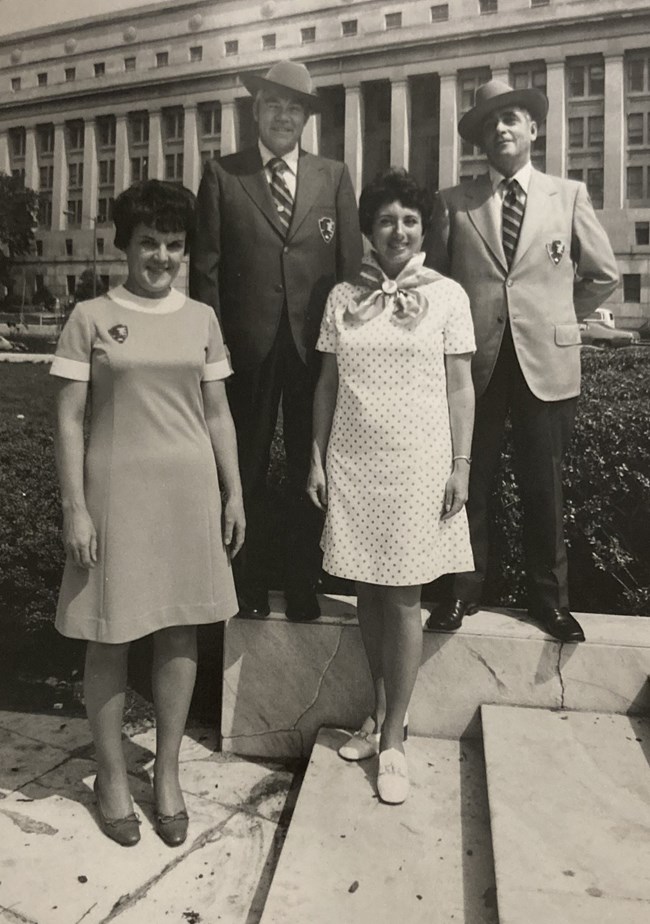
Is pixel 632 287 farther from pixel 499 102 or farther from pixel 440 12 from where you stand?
pixel 440 12

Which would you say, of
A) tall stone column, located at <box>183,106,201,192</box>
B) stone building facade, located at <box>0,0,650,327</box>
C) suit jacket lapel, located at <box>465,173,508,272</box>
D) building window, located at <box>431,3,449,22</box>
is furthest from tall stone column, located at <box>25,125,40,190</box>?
suit jacket lapel, located at <box>465,173,508,272</box>

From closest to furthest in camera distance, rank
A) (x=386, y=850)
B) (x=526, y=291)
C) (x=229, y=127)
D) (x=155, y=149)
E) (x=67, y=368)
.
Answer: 1. (x=67, y=368)
2. (x=386, y=850)
3. (x=526, y=291)
4. (x=229, y=127)
5. (x=155, y=149)

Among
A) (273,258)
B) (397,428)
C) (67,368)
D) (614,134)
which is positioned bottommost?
(397,428)

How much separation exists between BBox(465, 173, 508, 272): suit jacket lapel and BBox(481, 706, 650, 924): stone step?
1597mm

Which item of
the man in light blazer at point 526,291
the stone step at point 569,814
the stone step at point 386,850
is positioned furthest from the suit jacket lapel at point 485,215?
the stone step at point 386,850

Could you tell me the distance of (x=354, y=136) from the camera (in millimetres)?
2928

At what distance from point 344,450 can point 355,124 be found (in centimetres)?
135

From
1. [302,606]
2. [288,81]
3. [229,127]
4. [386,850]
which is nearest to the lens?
[386,850]

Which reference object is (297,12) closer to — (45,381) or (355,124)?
(355,124)

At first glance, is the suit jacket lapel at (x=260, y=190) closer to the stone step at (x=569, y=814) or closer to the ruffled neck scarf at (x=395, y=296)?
the ruffled neck scarf at (x=395, y=296)

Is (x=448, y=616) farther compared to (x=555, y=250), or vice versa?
(x=448, y=616)

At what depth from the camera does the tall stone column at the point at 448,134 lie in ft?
9.23

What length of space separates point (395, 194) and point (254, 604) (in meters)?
1.53

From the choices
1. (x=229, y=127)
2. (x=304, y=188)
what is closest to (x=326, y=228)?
(x=304, y=188)
